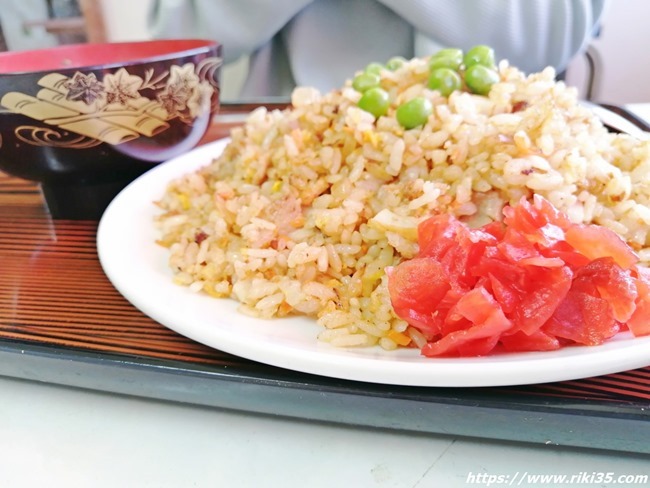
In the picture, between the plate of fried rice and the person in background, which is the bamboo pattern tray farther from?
the person in background

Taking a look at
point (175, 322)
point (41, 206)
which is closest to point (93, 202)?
point (41, 206)

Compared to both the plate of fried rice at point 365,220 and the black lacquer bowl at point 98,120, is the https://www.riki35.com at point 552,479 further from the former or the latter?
the black lacquer bowl at point 98,120

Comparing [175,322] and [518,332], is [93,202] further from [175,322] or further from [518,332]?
[518,332]

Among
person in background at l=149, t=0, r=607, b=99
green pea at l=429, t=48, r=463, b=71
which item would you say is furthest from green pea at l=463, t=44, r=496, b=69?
person in background at l=149, t=0, r=607, b=99

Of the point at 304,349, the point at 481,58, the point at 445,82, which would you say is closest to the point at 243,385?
the point at 304,349

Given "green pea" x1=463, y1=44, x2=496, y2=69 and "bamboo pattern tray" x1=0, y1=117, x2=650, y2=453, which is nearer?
"bamboo pattern tray" x1=0, y1=117, x2=650, y2=453

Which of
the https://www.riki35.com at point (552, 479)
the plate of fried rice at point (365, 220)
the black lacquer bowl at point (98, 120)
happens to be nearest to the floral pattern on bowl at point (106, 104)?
the black lacquer bowl at point (98, 120)
